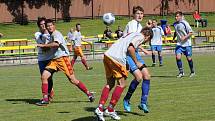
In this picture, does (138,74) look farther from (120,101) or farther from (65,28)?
(65,28)

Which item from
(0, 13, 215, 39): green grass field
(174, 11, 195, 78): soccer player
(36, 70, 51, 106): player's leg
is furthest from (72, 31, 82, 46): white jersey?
(0, 13, 215, 39): green grass field

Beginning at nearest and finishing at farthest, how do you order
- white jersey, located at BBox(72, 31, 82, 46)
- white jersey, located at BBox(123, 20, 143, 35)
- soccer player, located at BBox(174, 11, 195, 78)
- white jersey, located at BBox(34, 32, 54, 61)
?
1. white jersey, located at BBox(123, 20, 143, 35)
2. white jersey, located at BBox(34, 32, 54, 61)
3. soccer player, located at BBox(174, 11, 195, 78)
4. white jersey, located at BBox(72, 31, 82, 46)

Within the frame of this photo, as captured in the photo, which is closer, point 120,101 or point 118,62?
point 118,62

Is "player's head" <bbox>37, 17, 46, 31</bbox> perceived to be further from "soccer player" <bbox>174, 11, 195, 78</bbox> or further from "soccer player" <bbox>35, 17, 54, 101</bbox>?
"soccer player" <bbox>174, 11, 195, 78</bbox>

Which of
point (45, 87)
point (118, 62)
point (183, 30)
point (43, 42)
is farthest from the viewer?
point (183, 30)

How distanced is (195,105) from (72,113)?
2634mm

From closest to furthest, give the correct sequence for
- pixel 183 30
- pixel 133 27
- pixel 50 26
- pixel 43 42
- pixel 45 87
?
pixel 133 27 < pixel 50 26 < pixel 45 87 < pixel 43 42 < pixel 183 30

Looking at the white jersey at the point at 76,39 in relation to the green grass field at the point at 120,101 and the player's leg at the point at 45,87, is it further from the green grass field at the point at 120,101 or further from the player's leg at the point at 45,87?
the player's leg at the point at 45,87

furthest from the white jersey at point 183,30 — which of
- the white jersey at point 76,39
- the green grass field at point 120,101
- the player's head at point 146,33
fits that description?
the player's head at point 146,33

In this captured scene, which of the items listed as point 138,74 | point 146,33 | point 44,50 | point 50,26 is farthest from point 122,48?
point 44,50

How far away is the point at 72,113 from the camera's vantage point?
468 inches

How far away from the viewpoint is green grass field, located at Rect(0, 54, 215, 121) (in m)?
11.3

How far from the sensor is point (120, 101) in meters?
13.6

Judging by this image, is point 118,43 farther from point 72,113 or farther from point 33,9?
point 33,9
